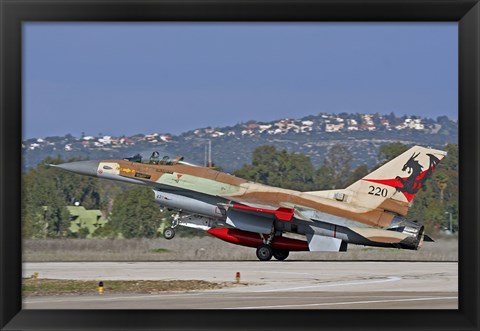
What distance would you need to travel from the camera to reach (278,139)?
83562 mm

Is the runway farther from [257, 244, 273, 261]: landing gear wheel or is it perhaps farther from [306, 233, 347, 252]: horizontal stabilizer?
[306, 233, 347, 252]: horizontal stabilizer

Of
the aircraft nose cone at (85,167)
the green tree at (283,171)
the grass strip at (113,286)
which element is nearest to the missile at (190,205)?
the aircraft nose cone at (85,167)

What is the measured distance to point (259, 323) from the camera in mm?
6555

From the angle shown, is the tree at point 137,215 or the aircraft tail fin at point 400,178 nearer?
the aircraft tail fin at point 400,178

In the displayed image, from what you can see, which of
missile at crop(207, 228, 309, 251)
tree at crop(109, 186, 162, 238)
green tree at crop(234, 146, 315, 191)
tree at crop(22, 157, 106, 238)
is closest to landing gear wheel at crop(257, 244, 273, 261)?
missile at crop(207, 228, 309, 251)

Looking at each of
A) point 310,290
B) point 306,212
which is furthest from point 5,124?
point 306,212

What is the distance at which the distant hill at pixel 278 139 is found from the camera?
2968 inches

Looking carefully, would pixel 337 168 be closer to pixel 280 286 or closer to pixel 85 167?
pixel 85 167

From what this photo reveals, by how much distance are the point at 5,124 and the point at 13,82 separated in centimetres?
35

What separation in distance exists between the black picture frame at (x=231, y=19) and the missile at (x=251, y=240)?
65.3 ft

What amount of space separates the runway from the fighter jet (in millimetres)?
1973

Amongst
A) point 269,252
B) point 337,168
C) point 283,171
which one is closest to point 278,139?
point 337,168

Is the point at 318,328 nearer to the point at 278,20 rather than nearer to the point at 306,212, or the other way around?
the point at 278,20

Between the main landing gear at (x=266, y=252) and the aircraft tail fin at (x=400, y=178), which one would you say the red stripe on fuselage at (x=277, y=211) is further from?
the aircraft tail fin at (x=400, y=178)
